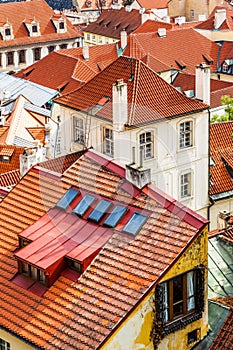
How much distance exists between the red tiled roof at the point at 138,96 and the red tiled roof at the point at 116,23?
6861 centimetres

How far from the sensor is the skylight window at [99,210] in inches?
909

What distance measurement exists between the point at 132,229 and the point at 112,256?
922 millimetres

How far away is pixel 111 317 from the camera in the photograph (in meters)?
20.3

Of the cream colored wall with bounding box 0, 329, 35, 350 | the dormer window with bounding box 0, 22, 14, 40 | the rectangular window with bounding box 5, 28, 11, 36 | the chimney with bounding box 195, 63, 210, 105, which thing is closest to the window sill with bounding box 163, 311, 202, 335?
the cream colored wall with bounding box 0, 329, 35, 350

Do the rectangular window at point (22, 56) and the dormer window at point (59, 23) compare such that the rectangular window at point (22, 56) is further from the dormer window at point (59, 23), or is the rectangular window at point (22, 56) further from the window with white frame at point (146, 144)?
the window with white frame at point (146, 144)

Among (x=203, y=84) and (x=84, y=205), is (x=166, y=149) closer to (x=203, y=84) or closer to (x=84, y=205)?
(x=203, y=84)

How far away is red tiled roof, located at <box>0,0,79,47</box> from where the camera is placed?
98.9 metres

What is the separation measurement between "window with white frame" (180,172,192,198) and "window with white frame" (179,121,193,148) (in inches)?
59.6

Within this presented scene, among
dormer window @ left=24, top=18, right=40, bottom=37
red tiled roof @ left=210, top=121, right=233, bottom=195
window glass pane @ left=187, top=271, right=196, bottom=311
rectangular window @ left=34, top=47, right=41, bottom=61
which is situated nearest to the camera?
window glass pane @ left=187, top=271, right=196, bottom=311

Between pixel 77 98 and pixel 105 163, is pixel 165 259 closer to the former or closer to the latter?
pixel 105 163

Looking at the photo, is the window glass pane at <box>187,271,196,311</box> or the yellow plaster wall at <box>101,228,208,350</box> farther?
the window glass pane at <box>187,271,196,311</box>

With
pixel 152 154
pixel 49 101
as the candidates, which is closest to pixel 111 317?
pixel 152 154

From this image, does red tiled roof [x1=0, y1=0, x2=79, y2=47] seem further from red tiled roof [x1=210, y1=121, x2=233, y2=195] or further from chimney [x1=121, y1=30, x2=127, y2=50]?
red tiled roof [x1=210, y1=121, x2=233, y2=195]

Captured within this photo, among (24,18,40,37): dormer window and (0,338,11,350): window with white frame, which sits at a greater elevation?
(24,18,40,37): dormer window
